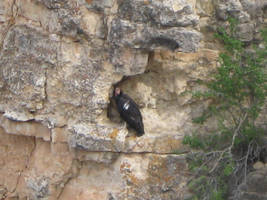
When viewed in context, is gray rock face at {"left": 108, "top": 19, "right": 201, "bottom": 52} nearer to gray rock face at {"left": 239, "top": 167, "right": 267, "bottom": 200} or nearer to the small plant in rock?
the small plant in rock

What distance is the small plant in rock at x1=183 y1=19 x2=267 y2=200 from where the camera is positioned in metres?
6.52

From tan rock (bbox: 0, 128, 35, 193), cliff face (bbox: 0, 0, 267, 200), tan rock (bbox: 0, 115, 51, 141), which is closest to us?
cliff face (bbox: 0, 0, 267, 200)

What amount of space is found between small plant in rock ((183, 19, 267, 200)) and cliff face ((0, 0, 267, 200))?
0.28 meters

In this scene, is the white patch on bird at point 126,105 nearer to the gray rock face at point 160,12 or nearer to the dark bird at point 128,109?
the dark bird at point 128,109

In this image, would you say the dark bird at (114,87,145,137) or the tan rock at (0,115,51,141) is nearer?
the dark bird at (114,87,145,137)

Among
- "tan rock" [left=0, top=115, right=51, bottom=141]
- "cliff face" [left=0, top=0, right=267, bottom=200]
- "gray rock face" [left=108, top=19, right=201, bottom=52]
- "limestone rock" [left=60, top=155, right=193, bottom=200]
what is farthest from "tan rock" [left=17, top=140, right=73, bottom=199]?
"gray rock face" [left=108, top=19, right=201, bottom=52]

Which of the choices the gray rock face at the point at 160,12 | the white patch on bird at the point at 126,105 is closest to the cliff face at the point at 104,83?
the gray rock face at the point at 160,12

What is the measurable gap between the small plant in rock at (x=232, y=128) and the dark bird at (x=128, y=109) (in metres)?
0.68

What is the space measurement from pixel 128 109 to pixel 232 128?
1.39 m

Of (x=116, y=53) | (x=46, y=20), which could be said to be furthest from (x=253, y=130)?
(x=46, y=20)

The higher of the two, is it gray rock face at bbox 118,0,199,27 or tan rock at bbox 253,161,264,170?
gray rock face at bbox 118,0,199,27

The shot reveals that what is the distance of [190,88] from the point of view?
23.1 ft

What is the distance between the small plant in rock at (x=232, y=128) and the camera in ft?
21.4

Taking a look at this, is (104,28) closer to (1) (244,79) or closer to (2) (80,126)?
(2) (80,126)
